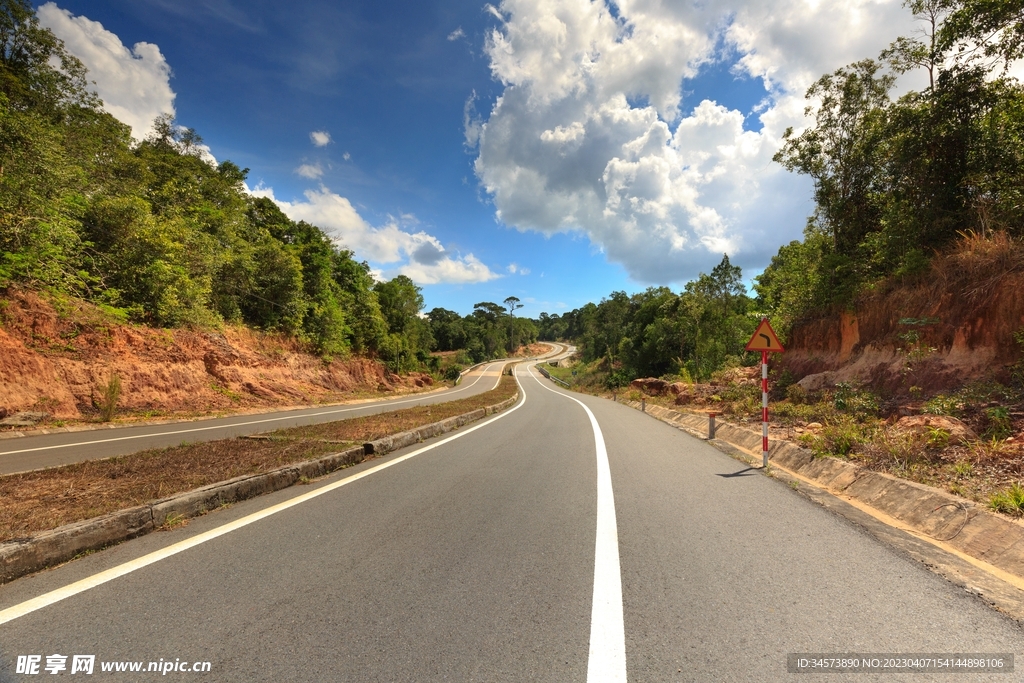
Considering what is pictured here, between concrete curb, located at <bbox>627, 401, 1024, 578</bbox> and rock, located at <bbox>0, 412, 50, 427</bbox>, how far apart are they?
1823 centimetres

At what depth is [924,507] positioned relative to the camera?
4.64m

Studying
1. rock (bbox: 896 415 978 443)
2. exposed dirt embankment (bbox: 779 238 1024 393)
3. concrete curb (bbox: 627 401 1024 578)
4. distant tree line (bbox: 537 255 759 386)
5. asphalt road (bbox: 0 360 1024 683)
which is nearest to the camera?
asphalt road (bbox: 0 360 1024 683)

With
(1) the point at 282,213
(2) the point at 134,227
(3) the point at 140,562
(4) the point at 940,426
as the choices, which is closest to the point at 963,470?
(4) the point at 940,426

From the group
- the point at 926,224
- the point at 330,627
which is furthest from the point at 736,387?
the point at 330,627

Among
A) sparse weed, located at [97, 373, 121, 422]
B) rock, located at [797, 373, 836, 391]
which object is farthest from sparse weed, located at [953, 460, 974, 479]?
sparse weed, located at [97, 373, 121, 422]

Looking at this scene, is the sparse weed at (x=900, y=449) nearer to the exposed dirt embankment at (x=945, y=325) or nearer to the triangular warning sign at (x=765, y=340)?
the triangular warning sign at (x=765, y=340)

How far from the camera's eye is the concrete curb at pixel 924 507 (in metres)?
3.69

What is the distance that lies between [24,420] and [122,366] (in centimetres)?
410

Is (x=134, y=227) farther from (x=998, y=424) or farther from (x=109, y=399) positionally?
(x=998, y=424)

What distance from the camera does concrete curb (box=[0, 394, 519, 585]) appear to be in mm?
3355

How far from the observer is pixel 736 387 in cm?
1912

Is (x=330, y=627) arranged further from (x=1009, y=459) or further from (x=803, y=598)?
(x=1009, y=459)

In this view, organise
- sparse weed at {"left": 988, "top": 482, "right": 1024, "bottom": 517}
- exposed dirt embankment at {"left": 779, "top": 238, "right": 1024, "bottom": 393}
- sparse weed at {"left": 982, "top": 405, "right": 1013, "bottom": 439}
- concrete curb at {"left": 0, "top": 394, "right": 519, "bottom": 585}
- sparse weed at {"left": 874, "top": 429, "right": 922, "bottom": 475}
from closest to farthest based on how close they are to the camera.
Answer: concrete curb at {"left": 0, "top": 394, "right": 519, "bottom": 585}, sparse weed at {"left": 988, "top": 482, "right": 1024, "bottom": 517}, sparse weed at {"left": 874, "top": 429, "right": 922, "bottom": 475}, sparse weed at {"left": 982, "top": 405, "right": 1013, "bottom": 439}, exposed dirt embankment at {"left": 779, "top": 238, "right": 1024, "bottom": 393}

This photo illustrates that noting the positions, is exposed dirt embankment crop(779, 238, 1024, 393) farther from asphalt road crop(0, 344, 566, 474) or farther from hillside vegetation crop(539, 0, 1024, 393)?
asphalt road crop(0, 344, 566, 474)
